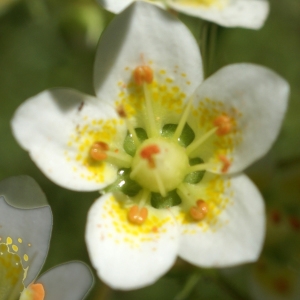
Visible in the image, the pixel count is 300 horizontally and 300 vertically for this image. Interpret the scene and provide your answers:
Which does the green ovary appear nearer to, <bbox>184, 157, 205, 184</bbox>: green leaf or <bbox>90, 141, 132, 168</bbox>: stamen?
<bbox>90, 141, 132, 168</bbox>: stamen

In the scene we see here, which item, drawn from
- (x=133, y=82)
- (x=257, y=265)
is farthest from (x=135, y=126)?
(x=257, y=265)

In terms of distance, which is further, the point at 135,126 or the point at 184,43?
the point at 135,126

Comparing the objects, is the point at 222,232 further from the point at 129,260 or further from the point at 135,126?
the point at 135,126

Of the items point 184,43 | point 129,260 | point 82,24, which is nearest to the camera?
point 129,260

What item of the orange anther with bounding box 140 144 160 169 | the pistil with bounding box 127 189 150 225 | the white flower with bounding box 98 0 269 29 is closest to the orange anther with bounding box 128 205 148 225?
the pistil with bounding box 127 189 150 225

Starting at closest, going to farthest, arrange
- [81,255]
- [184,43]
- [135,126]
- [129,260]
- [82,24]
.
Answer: [129,260] → [184,43] → [135,126] → [82,24] → [81,255]

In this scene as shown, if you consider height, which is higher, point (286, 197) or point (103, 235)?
point (103, 235)

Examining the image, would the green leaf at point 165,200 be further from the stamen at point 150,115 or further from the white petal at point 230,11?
the white petal at point 230,11

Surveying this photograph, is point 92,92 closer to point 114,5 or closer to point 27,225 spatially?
point 114,5
